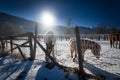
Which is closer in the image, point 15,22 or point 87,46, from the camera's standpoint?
point 87,46

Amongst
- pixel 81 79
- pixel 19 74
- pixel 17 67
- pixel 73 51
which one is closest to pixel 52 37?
pixel 73 51

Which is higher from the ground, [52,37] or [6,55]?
[52,37]

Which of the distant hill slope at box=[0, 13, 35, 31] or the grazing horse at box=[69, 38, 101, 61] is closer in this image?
the grazing horse at box=[69, 38, 101, 61]

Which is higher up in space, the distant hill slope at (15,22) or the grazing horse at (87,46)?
the distant hill slope at (15,22)

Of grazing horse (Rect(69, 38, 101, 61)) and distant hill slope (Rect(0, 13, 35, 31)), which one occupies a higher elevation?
distant hill slope (Rect(0, 13, 35, 31))

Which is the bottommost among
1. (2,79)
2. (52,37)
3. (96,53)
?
(2,79)

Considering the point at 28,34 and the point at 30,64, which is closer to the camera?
the point at 30,64

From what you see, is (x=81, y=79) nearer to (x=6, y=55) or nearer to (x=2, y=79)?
(x=2, y=79)

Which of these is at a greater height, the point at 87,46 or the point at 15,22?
the point at 15,22

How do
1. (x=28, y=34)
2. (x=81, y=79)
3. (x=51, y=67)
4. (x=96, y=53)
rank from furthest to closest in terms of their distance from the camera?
(x=96, y=53)
(x=28, y=34)
(x=51, y=67)
(x=81, y=79)

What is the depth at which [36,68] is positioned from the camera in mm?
6641

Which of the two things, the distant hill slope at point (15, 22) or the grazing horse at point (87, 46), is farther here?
the distant hill slope at point (15, 22)

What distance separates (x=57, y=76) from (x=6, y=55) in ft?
18.2

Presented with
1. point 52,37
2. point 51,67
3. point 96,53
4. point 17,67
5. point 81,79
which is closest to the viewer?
point 81,79
